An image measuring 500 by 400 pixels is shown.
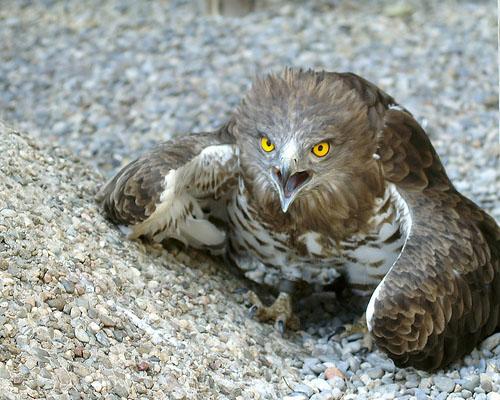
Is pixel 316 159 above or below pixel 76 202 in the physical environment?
above

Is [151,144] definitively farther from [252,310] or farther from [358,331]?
[358,331]

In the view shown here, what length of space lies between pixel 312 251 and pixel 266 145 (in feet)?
2.63

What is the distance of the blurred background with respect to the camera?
27.8 ft

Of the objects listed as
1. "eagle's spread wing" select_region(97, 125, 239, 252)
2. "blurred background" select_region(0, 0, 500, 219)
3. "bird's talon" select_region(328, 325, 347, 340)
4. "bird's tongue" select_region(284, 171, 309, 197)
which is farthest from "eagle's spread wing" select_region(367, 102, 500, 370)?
"blurred background" select_region(0, 0, 500, 219)

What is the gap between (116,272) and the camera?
5.57 metres

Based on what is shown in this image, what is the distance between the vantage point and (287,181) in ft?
17.8

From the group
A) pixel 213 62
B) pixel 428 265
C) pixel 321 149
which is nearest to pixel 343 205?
pixel 321 149

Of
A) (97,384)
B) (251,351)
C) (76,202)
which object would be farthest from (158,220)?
(97,384)

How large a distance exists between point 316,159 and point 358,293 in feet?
3.59

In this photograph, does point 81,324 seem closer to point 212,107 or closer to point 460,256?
point 460,256

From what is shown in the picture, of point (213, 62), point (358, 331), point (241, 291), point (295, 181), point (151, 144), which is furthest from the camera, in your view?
point (213, 62)

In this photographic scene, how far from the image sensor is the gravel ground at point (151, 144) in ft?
16.3

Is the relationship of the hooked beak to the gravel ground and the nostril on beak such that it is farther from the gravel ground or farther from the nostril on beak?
the gravel ground

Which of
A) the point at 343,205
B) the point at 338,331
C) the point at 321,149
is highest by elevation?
the point at 321,149
